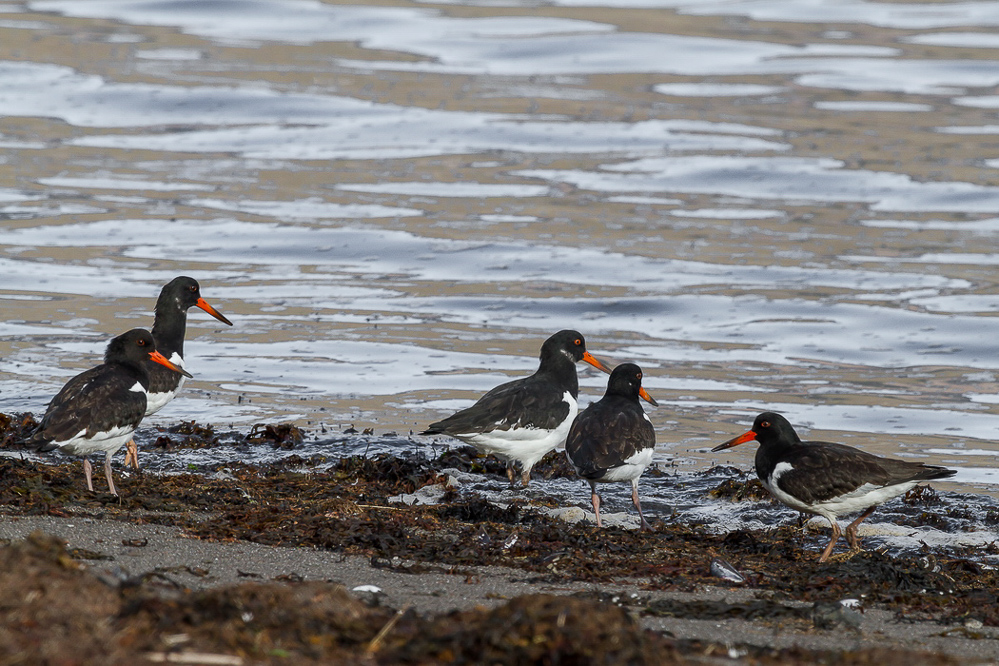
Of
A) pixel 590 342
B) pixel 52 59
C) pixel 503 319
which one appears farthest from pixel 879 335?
pixel 52 59

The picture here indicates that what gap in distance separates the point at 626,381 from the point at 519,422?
979 millimetres

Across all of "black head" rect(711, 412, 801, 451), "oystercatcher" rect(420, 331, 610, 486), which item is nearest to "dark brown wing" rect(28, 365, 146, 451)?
"oystercatcher" rect(420, 331, 610, 486)

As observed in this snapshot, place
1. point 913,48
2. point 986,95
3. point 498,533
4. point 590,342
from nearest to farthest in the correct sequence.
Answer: point 498,533 → point 590,342 → point 986,95 → point 913,48

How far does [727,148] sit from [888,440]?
14751mm

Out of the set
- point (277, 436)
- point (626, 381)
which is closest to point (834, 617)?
point (626, 381)

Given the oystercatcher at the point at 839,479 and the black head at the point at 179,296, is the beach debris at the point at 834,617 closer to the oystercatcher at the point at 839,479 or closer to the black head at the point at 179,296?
the oystercatcher at the point at 839,479

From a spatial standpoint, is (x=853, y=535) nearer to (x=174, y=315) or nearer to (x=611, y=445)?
(x=611, y=445)

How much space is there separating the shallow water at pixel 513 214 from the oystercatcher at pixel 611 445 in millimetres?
1331

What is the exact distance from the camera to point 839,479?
25.5ft

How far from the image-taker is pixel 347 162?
79.0ft

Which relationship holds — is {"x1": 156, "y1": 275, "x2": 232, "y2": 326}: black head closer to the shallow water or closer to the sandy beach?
the shallow water

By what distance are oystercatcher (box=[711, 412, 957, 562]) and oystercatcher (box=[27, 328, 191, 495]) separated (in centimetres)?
420

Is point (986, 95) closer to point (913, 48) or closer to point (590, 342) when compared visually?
point (913, 48)

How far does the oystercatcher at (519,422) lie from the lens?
9312 mm
